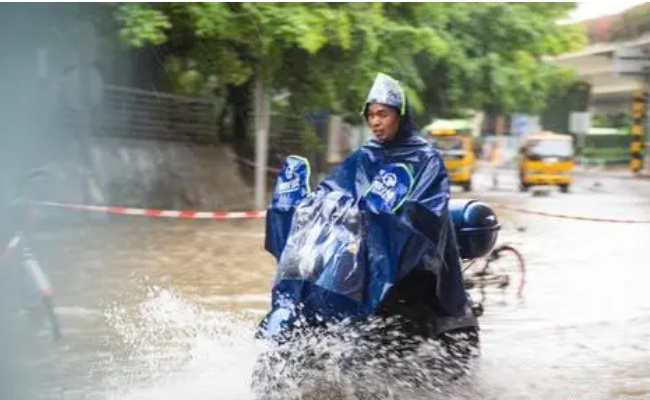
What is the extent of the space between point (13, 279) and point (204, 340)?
1.57 meters

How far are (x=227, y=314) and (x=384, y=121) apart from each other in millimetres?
3912

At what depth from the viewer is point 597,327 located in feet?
25.3

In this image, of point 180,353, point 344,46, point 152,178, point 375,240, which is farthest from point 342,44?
point 375,240

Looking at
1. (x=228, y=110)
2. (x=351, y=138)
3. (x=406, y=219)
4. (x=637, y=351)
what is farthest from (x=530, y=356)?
(x=351, y=138)

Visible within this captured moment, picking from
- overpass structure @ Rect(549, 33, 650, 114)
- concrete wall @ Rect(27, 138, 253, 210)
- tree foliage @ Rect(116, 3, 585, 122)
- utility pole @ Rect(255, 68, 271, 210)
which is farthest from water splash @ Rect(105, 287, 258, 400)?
overpass structure @ Rect(549, 33, 650, 114)

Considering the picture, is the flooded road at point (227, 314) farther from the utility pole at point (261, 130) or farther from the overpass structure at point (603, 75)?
the overpass structure at point (603, 75)

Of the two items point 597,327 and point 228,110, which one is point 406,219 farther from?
point 228,110

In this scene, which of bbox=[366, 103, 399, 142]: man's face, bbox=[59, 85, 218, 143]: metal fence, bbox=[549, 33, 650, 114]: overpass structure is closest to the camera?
bbox=[366, 103, 399, 142]: man's face

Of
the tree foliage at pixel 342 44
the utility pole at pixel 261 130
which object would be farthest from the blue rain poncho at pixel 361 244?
the utility pole at pixel 261 130

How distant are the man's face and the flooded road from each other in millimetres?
1276

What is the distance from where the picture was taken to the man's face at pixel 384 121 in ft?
15.4

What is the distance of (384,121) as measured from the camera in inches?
184

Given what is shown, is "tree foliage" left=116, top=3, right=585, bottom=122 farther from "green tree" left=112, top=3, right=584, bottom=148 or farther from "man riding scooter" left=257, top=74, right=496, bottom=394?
"man riding scooter" left=257, top=74, right=496, bottom=394

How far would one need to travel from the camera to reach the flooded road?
5688 millimetres
